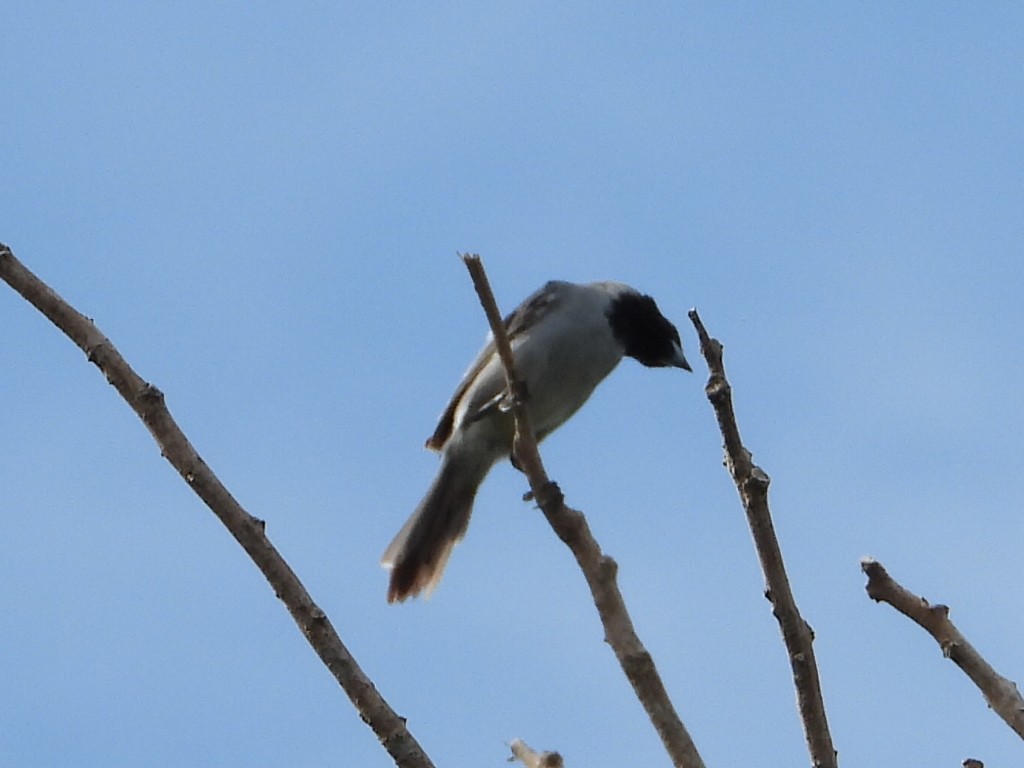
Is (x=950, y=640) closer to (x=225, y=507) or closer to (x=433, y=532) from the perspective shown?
(x=225, y=507)

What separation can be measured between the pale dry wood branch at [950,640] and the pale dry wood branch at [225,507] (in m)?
0.83

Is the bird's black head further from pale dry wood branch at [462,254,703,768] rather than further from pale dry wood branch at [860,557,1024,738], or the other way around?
pale dry wood branch at [860,557,1024,738]

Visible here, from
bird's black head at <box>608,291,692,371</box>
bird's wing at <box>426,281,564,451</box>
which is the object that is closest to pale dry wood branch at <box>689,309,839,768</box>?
bird's wing at <box>426,281,564,451</box>

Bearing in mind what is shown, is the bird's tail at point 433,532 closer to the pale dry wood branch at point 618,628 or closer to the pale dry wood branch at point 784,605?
the pale dry wood branch at point 618,628

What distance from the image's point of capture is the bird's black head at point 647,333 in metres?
7.48

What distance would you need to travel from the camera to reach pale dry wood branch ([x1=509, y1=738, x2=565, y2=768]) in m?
2.81

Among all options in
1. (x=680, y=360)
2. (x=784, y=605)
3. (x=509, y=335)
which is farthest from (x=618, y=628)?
(x=680, y=360)

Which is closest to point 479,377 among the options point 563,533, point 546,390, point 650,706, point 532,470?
point 546,390

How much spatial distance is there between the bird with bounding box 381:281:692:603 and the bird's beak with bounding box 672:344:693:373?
2.26 feet

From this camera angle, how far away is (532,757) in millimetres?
2979

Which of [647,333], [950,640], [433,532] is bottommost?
[950,640]

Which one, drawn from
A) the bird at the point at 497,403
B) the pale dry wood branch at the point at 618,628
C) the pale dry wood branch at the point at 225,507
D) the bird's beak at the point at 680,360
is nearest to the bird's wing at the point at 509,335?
the bird at the point at 497,403

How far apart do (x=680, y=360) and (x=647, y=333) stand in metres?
0.32

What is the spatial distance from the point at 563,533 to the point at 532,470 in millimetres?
814
